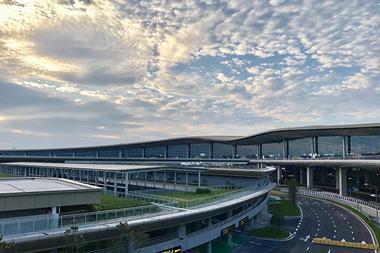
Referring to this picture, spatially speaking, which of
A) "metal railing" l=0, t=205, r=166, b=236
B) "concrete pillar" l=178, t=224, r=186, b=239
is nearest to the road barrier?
"concrete pillar" l=178, t=224, r=186, b=239

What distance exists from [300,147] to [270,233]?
10857cm

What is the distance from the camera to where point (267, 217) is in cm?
6844

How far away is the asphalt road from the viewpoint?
47.0 meters

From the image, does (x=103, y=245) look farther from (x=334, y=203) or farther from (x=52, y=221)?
(x=334, y=203)

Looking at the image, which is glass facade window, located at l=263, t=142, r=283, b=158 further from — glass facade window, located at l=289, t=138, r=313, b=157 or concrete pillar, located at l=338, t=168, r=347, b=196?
concrete pillar, located at l=338, t=168, r=347, b=196

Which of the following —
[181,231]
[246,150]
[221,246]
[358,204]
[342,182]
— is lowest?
Result: [221,246]

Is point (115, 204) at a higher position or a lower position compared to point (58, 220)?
lower

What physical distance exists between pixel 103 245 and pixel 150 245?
14.8 feet

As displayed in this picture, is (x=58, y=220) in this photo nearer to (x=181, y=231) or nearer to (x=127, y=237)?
(x=127, y=237)

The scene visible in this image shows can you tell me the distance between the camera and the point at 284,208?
3000 inches

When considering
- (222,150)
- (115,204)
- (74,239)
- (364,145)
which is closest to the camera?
(74,239)

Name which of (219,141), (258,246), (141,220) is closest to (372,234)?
(258,246)

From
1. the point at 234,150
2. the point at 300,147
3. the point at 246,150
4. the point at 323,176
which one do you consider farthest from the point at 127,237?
the point at 246,150

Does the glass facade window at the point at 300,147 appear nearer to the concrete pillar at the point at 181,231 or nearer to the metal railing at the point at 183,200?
the metal railing at the point at 183,200
